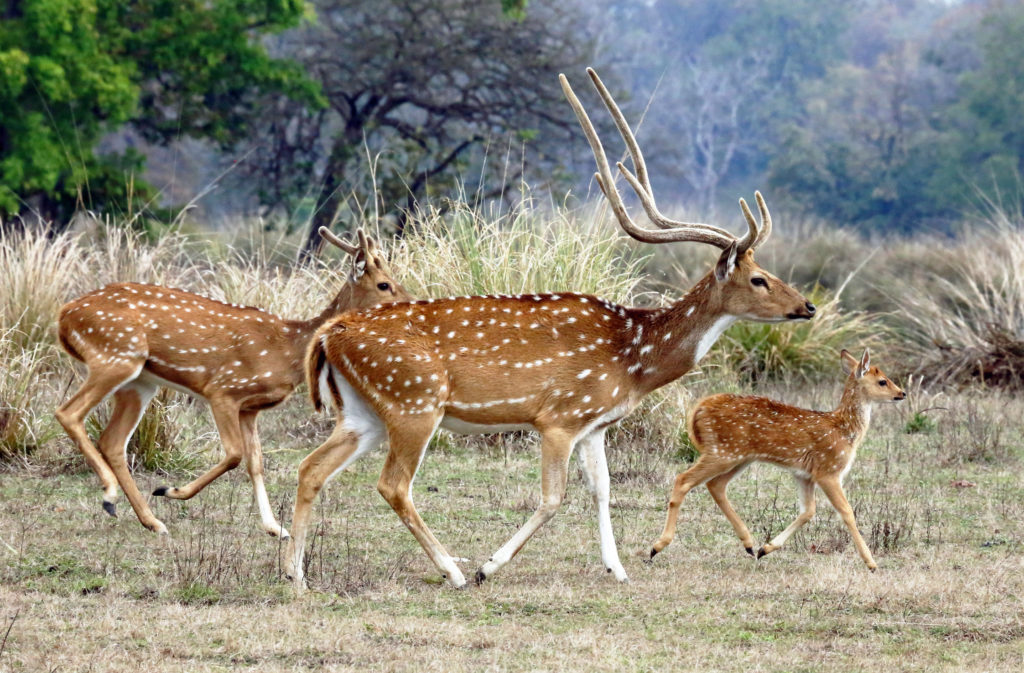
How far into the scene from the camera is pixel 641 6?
213ft

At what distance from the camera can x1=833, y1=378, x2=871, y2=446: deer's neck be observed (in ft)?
26.2

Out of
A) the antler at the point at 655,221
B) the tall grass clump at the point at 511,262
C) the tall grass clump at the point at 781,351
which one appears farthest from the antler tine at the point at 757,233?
the tall grass clump at the point at 781,351

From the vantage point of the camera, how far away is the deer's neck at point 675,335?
7.19 metres

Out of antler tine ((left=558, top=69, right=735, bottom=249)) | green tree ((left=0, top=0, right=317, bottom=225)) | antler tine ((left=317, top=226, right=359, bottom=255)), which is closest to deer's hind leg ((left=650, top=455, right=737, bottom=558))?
antler tine ((left=558, top=69, right=735, bottom=249))

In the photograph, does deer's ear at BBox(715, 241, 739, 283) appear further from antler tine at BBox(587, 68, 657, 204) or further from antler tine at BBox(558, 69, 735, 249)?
antler tine at BBox(587, 68, 657, 204)

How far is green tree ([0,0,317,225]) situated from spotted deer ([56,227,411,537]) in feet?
34.4

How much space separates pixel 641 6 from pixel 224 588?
200 ft

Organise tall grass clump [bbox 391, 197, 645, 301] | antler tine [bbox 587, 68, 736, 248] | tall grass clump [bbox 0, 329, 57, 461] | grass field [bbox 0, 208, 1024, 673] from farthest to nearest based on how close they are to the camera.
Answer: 1. tall grass clump [bbox 391, 197, 645, 301]
2. tall grass clump [bbox 0, 329, 57, 461]
3. antler tine [bbox 587, 68, 736, 248]
4. grass field [bbox 0, 208, 1024, 673]

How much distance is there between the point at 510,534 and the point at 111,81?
46.1 feet

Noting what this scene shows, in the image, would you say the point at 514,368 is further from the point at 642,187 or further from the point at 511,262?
the point at 511,262

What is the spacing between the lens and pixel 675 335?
285 inches

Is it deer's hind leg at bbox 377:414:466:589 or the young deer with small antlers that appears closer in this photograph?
deer's hind leg at bbox 377:414:466:589

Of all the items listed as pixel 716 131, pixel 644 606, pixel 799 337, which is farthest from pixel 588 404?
pixel 716 131

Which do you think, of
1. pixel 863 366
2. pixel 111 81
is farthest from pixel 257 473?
pixel 111 81
